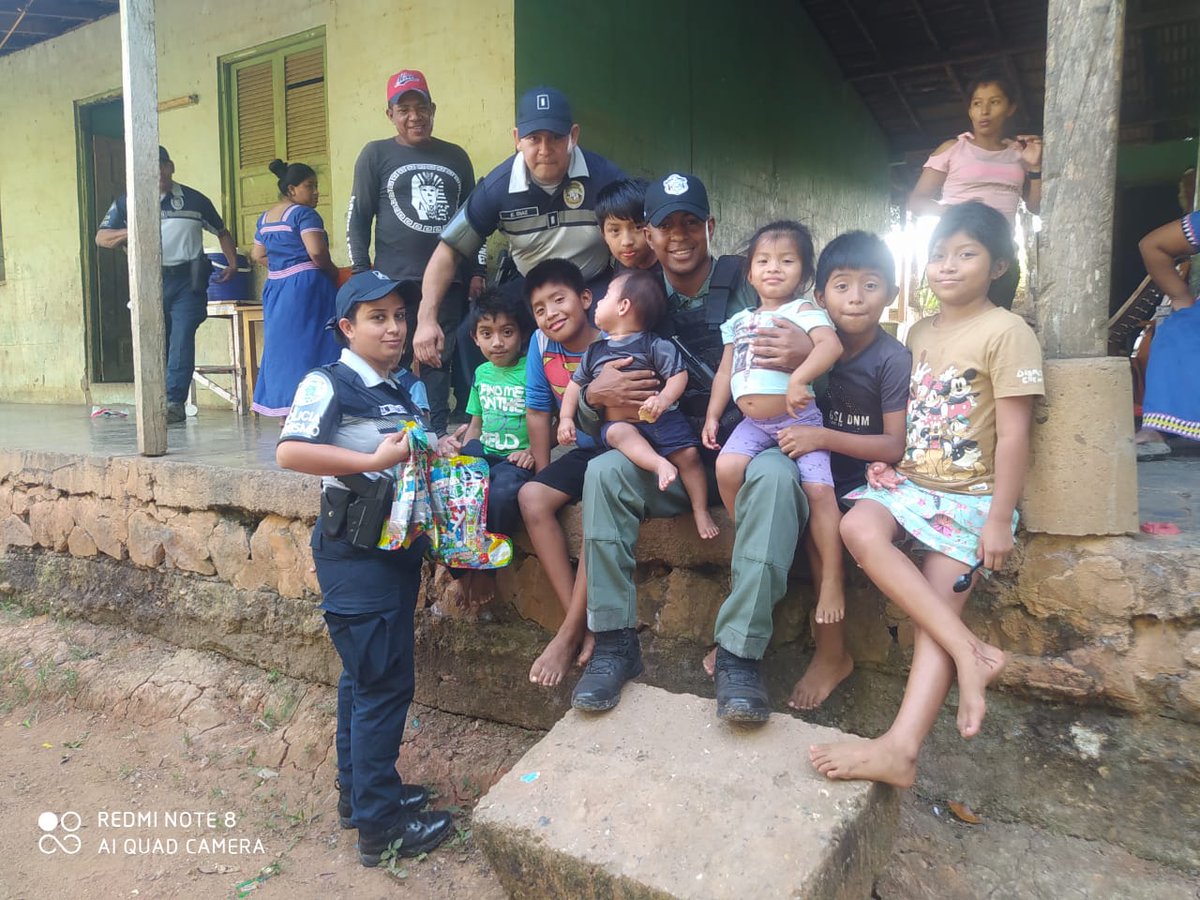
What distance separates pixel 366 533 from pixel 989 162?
9.72ft

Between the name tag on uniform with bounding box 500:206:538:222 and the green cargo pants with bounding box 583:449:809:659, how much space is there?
132cm

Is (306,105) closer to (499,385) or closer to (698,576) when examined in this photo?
(499,385)

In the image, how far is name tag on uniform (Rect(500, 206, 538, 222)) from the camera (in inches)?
132

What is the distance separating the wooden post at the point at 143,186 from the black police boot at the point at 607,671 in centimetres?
267

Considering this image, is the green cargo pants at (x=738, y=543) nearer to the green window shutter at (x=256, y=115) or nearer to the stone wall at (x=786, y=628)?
the stone wall at (x=786, y=628)

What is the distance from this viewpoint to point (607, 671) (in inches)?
93.7

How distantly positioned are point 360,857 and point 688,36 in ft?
19.4

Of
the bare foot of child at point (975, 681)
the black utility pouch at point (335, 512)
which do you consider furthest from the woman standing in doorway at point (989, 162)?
the black utility pouch at point (335, 512)

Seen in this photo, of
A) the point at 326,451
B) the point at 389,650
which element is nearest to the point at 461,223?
the point at 326,451

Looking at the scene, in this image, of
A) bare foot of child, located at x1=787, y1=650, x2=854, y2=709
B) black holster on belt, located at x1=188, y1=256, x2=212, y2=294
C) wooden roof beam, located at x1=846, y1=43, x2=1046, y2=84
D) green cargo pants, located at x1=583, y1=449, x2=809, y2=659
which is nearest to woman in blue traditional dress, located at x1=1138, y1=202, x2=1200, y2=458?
bare foot of child, located at x1=787, y1=650, x2=854, y2=709

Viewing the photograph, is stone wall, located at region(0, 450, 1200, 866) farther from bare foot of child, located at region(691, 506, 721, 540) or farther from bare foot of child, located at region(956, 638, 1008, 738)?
bare foot of child, located at region(956, 638, 1008, 738)

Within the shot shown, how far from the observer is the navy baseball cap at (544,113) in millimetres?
3115

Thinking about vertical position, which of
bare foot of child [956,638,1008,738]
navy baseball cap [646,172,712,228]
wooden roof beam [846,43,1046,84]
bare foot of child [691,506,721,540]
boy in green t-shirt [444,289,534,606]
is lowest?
bare foot of child [956,638,1008,738]

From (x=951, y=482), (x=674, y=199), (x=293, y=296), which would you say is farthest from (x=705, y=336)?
(x=293, y=296)
